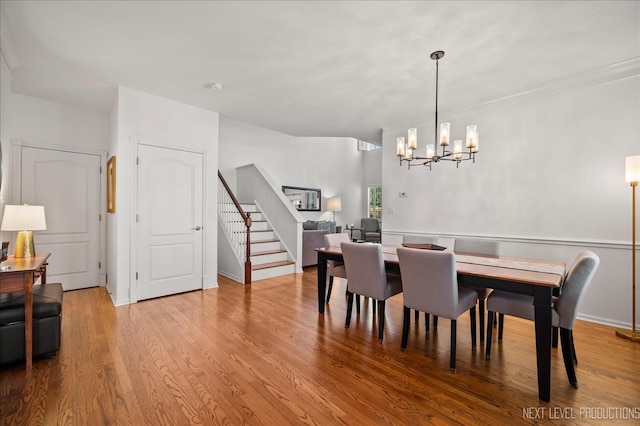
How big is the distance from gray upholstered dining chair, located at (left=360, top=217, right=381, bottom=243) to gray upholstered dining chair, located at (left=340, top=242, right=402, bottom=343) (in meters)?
6.12

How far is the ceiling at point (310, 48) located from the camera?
2209mm

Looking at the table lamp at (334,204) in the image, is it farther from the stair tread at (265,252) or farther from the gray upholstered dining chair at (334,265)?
the gray upholstered dining chair at (334,265)

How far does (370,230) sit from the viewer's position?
31.1ft

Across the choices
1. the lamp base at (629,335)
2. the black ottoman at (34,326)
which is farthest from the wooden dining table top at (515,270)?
the black ottoman at (34,326)

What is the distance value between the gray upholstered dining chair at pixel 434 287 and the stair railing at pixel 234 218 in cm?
299

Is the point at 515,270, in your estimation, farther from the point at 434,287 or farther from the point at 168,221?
the point at 168,221

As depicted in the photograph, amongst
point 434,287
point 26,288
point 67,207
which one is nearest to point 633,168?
point 434,287

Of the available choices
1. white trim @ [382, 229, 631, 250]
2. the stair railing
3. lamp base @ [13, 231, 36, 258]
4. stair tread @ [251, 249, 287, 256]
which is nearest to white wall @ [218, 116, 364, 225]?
the stair railing

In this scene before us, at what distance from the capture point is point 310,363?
228 centimetres

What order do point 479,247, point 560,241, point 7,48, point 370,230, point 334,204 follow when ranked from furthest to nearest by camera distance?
1. point 370,230
2. point 334,204
3. point 560,241
4. point 479,247
5. point 7,48

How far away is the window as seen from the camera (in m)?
10.2

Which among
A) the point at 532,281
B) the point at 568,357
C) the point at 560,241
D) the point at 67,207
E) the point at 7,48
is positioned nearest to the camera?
the point at 532,281

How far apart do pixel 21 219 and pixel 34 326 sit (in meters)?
1.13

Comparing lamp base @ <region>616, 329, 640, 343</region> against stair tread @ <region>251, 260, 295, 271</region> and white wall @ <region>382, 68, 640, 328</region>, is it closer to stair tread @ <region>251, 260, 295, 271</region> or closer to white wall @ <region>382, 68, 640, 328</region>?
white wall @ <region>382, 68, 640, 328</region>
